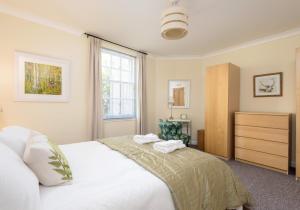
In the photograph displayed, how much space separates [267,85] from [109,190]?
3.70 m

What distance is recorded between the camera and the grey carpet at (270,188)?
1.92m

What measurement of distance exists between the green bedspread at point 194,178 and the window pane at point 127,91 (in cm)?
236

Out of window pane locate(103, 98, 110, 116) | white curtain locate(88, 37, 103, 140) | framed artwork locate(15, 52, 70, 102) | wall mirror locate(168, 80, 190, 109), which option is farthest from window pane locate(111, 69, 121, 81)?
wall mirror locate(168, 80, 190, 109)

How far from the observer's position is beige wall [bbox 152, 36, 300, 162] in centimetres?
313

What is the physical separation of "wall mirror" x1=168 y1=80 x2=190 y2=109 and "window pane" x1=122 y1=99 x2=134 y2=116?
117 centimetres

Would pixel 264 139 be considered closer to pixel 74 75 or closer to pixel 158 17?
pixel 158 17

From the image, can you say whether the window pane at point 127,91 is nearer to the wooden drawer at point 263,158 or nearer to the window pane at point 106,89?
the window pane at point 106,89

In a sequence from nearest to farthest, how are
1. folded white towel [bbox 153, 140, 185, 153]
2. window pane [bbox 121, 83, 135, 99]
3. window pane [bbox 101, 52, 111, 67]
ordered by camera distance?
folded white towel [bbox 153, 140, 185, 153] < window pane [bbox 101, 52, 111, 67] < window pane [bbox 121, 83, 135, 99]

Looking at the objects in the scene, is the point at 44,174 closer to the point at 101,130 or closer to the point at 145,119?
the point at 101,130

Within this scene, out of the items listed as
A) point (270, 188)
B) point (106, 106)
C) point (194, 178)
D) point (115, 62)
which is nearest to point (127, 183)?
point (194, 178)

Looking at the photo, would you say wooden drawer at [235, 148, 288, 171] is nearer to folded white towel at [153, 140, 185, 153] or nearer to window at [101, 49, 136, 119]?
folded white towel at [153, 140, 185, 153]

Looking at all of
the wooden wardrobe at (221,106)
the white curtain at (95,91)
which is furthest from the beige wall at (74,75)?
the wooden wardrobe at (221,106)

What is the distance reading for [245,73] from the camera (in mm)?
3732

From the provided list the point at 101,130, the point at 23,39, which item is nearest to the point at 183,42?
the point at 101,130
